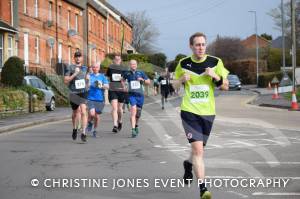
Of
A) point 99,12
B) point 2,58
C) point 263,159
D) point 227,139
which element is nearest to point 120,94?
point 227,139

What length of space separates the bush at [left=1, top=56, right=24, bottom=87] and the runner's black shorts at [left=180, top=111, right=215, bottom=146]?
62.8ft

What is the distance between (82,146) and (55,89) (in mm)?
19961

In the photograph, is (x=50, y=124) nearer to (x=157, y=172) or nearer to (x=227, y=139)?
(x=227, y=139)

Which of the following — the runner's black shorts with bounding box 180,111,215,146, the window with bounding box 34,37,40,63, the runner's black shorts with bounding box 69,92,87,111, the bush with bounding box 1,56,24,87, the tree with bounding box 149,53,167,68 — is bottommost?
the runner's black shorts with bounding box 180,111,215,146

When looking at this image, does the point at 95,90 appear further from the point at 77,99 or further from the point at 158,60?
the point at 158,60

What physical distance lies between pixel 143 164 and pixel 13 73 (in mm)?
16688

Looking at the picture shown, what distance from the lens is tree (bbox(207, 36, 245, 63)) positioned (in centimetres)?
9269

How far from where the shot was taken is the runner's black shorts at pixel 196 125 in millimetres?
7145

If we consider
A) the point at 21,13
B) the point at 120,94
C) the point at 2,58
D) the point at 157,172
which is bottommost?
the point at 157,172

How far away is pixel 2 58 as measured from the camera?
102 feet

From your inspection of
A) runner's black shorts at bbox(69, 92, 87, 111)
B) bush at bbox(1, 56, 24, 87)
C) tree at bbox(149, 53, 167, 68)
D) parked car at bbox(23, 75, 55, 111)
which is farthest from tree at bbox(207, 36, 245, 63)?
runner's black shorts at bbox(69, 92, 87, 111)

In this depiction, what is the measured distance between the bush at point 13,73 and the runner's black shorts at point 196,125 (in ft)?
62.8

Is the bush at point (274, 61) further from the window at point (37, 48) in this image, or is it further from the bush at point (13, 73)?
the bush at point (13, 73)

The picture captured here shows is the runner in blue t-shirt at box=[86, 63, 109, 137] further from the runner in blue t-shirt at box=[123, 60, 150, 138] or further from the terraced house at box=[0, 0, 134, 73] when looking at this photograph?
the terraced house at box=[0, 0, 134, 73]
